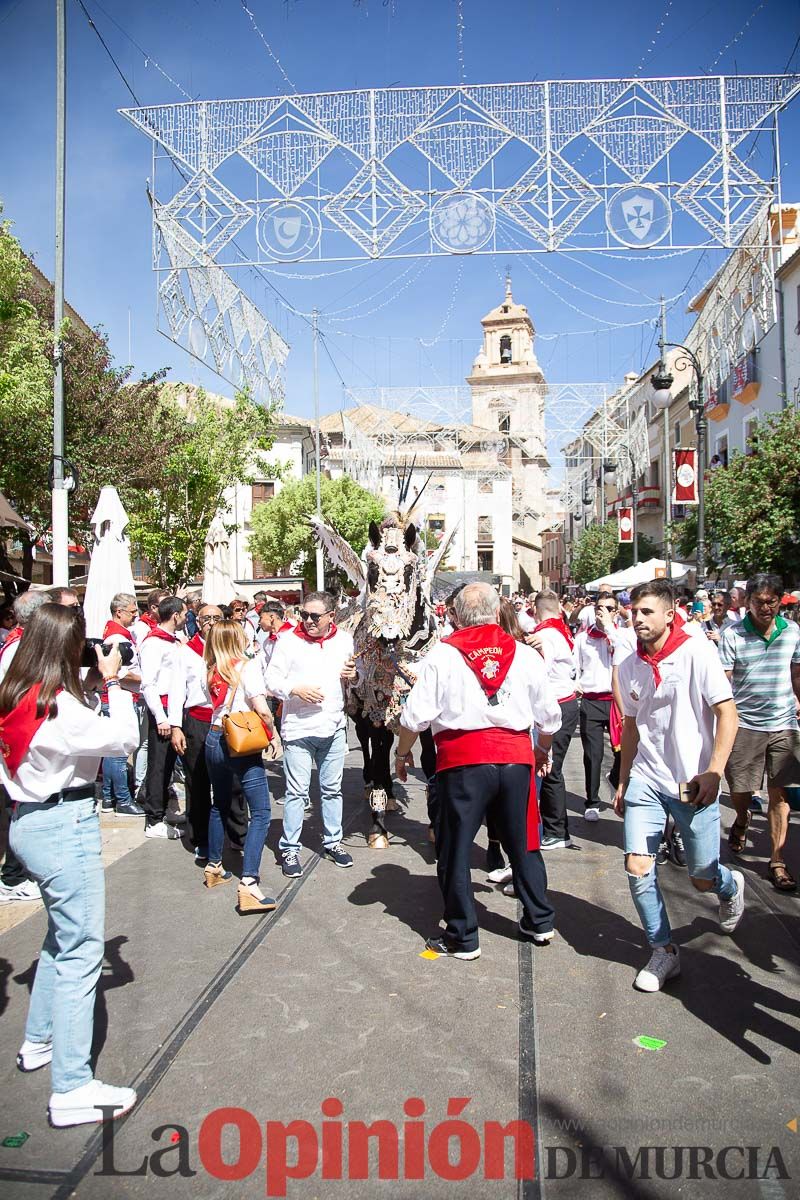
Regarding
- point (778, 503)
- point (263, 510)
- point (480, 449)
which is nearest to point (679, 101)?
point (778, 503)

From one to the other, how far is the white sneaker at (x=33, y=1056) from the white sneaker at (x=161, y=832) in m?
3.89

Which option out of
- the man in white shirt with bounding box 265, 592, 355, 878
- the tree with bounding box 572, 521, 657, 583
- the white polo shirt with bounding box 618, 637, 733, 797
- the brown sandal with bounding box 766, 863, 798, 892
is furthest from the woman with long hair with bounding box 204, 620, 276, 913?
the tree with bounding box 572, 521, 657, 583

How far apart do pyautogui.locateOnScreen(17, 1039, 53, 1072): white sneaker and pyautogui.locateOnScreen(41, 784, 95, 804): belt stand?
1087 mm

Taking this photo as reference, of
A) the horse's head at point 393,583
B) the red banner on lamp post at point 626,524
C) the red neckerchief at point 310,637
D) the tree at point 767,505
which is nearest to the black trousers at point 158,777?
the red neckerchief at point 310,637

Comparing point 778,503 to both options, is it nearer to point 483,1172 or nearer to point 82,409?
point 82,409

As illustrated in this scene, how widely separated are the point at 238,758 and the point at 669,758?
2739 mm

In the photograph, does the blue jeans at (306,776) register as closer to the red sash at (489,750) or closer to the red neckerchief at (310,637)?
the red neckerchief at (310,637)

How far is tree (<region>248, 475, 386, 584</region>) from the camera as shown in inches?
1666

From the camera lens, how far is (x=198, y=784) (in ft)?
21.7

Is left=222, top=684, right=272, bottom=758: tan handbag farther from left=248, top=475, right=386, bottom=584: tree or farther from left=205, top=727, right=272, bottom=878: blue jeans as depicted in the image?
left=248, top=475, right=386, bottom=584: tree

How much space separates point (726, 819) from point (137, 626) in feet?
20.9

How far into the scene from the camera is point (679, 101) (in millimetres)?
12609

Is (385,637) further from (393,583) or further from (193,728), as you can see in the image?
(193,728)

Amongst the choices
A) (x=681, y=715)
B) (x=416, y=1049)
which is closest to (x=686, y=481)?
(x=681, y=715)
